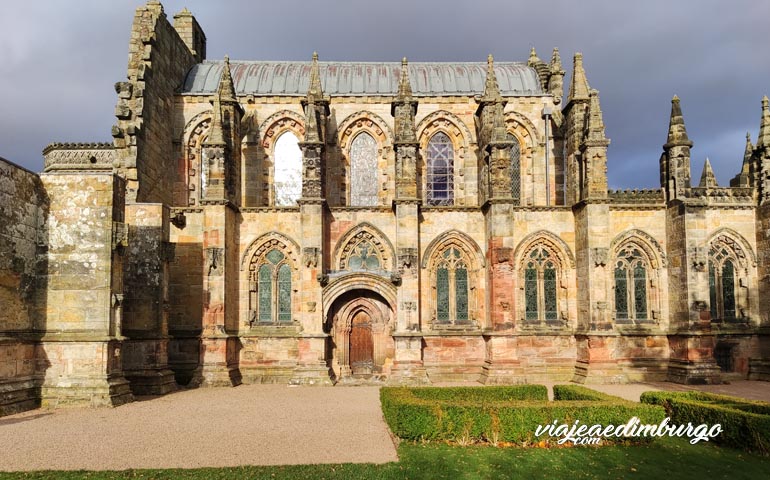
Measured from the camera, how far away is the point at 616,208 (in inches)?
1001

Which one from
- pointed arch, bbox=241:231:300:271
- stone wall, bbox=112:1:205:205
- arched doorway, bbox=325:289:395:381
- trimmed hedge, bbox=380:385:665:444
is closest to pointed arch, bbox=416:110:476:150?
pointed arch, bbox=241:231:300:271

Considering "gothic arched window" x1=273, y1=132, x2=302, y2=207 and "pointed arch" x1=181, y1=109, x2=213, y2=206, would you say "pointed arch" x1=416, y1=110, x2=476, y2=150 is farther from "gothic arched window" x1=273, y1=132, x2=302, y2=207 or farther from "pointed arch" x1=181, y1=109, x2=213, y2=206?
"pointed arch" x1=181, y1=109, x2=213, y2=206

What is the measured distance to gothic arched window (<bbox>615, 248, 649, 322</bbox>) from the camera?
25375mm

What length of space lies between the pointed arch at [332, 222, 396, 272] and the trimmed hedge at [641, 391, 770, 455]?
12612 millimetres

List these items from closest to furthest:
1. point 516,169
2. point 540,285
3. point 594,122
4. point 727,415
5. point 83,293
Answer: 1. point 727,415
2. point 83,293
3. point 594,122
4. point 540,285
5. point 516,169

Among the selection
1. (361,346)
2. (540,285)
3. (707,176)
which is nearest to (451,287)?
(540,285)

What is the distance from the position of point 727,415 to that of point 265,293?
57.7ft

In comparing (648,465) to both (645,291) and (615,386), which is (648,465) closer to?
(615,386)

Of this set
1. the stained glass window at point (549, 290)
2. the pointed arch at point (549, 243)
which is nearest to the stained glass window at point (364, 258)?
the pointed arch at point (549, 243)

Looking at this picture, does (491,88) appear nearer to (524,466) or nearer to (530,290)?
(530,290)

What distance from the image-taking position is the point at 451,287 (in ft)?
83.7

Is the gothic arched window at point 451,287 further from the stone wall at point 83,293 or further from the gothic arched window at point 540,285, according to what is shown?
the stone wall at point 83,293

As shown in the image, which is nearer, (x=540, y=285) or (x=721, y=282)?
(x=540, y=285)

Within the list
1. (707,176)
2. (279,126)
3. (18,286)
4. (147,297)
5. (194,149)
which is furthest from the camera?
(707,176)
